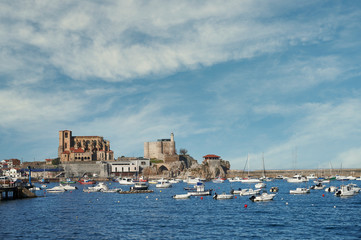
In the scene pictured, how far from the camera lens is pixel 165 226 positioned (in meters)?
48.9

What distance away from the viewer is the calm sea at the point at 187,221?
1705 inches

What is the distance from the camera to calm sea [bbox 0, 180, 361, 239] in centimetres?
4331

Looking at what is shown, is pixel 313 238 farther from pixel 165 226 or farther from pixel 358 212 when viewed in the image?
pixel 358 212

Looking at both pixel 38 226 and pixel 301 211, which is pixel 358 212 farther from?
pixel 38 226

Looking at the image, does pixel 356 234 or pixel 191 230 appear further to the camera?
pixel 191 230

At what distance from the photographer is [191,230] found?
45875 mm

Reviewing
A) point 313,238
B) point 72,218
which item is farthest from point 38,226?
point 313,238

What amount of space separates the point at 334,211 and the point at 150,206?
102ft

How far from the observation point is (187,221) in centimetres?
5259

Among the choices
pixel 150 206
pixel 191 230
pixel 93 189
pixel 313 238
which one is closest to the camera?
pixel 313 238

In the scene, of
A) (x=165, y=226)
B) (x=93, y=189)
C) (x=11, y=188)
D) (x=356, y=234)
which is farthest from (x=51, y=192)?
(x=356, y=234)

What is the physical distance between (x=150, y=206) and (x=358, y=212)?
3454 cm

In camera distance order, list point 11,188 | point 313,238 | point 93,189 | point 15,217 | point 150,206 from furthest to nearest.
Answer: point 93,189, point 11,188, point 150,206, point 15,217, point 313,238

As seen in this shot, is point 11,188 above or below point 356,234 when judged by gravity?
above
